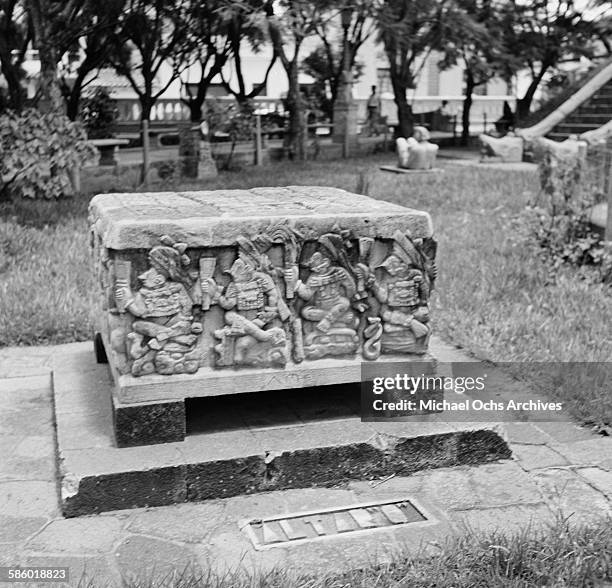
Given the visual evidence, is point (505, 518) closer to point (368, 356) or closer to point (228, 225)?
point (368, 356)

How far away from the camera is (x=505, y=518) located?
353 centimetres

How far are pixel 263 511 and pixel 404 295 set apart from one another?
1.15 meters

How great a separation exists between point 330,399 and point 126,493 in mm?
1209

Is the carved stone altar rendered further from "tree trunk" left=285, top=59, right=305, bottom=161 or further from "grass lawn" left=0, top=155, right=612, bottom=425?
"tree trunk" left=285, top=59, right=305, bottom=161

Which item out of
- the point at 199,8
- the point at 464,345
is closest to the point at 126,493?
the point at 464,345

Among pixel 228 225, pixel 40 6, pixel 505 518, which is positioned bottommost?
pixel 505 518

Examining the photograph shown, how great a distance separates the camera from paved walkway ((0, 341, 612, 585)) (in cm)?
319

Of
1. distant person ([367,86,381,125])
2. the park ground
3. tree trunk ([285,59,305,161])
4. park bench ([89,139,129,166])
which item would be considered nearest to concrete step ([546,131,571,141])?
the park ground

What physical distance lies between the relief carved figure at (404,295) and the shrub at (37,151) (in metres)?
→ 6.31

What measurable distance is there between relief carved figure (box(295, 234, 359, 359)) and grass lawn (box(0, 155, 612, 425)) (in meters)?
1.48

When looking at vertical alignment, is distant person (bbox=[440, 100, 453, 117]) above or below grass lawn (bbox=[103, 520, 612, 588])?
above

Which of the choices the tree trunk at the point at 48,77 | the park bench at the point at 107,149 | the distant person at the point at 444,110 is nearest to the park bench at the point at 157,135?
the park bench at the point at 107,149

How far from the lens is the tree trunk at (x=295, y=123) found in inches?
705

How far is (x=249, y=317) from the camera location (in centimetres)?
388
